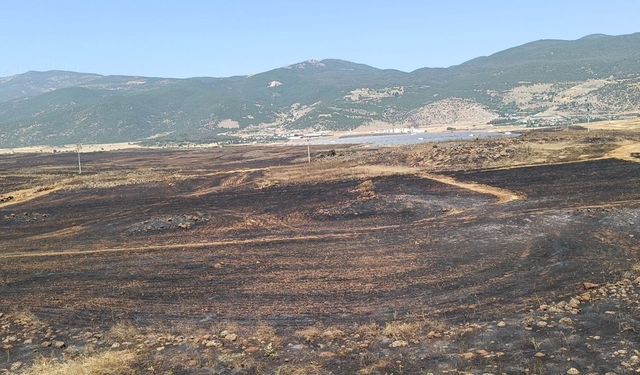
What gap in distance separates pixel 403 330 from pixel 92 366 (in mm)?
8542

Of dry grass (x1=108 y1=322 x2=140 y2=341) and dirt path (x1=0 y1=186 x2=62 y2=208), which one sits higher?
dirt path (x1=0 y1=186 x2=62 y2=208)

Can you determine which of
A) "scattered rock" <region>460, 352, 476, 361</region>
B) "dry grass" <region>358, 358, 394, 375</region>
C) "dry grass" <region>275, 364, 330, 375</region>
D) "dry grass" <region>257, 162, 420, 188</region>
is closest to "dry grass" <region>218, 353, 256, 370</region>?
"dry grass" <region>275, 364, 330, 375</region>

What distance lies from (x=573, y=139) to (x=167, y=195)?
54.2 meters

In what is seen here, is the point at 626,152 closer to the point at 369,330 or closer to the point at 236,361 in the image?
the point at 369,330

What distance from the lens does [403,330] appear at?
14.6 metres

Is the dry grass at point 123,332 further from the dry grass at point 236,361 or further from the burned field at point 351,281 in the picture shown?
the dry grass at point 236,361

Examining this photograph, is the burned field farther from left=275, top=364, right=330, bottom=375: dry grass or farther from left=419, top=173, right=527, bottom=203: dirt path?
left=419, top=173, right=527, bottom=203: dirt path

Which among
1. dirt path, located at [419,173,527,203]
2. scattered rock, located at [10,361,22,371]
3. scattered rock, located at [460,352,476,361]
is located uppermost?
dirt path, located at [419,173,527,203]

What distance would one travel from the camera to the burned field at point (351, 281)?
13484 mm

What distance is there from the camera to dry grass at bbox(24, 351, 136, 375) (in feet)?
41.9

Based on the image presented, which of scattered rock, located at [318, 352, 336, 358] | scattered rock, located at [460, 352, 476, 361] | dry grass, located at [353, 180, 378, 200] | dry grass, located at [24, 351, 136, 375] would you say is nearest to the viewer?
scattered rock, located at [460, 352, 476, 361]

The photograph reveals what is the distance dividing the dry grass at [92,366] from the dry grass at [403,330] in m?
7.11

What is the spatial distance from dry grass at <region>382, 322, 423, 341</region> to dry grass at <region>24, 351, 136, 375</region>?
7.11m

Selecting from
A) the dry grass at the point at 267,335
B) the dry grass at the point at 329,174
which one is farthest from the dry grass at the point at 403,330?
the dry grass at the point at 329,174
